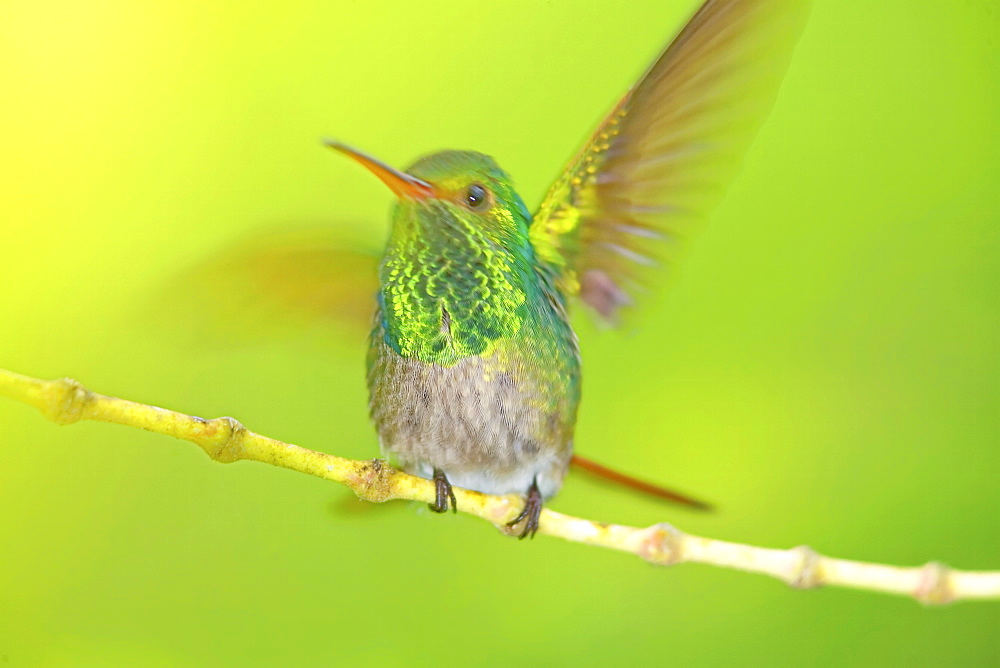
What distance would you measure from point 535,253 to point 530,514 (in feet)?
0.80

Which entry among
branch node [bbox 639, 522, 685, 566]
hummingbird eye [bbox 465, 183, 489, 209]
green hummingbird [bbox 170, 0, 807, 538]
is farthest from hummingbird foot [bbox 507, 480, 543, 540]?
hummingbird eye [bbox 465, 183, 489, 209]

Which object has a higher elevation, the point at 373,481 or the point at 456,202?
the point at 456,202

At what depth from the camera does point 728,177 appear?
0.72 metres

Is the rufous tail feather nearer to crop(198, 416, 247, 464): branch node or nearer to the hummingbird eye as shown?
the hummingbird eye

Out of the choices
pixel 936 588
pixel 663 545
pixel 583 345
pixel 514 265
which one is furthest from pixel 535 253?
pixel 936 588

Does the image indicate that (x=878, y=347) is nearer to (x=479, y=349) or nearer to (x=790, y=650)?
(x=790, y=650)

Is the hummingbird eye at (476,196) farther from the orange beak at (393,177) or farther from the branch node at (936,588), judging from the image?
the branch node at (936,588)

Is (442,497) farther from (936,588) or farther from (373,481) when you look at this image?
(936,588)

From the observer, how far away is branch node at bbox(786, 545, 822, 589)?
2.08 feet

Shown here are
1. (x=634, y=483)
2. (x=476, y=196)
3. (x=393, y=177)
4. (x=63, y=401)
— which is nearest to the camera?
(x=63, y=401)

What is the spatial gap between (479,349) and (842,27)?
0.66 metres

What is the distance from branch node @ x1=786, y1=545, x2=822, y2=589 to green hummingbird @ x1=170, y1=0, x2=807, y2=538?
7.8 inches

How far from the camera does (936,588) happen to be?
603mm

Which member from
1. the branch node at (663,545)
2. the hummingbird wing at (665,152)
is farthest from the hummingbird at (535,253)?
the branch node at (663,545)
